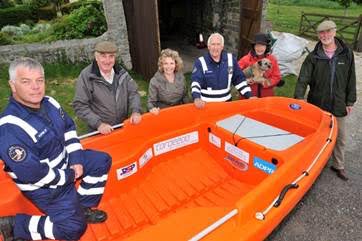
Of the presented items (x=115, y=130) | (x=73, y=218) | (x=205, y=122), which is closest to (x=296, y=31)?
(x=205, y=122)

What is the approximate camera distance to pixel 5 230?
8.14 ft

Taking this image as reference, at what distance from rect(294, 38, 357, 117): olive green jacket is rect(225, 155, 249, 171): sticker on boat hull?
4.50ft

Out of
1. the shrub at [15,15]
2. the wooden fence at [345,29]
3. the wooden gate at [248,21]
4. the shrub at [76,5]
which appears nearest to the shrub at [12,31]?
the shrub at [15,15]

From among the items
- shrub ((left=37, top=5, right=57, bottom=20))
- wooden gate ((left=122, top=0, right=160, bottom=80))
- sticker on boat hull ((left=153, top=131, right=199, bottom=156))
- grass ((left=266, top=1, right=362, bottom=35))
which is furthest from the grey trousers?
grass ((left=266, top=1, right=362, bottom=35))

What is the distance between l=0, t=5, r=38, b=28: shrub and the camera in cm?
1125

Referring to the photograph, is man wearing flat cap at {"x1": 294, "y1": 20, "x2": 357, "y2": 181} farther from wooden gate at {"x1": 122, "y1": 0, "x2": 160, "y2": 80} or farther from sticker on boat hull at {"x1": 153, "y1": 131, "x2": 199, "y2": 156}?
wooden gate at {"x1": 122, "y1": 0, "x2": 160, "y2": 80}

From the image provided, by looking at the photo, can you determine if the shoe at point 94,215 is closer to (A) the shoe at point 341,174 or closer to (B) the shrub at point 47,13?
(A) the shoe at point 341,174

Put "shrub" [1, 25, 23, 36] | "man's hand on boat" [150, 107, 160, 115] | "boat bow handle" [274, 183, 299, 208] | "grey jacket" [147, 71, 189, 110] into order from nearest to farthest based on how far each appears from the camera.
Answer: "boat bow handle" [274, 183, 299, 208] → "man's hand on boat" [150, 107, 160, 115] → "grey jacket" [147, 71, 189, 110] → "shrub" [1, 25, 23, 36]

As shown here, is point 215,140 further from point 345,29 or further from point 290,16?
point 290,16

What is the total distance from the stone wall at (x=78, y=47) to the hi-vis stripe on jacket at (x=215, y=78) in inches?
166

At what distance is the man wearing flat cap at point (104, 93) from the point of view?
367cm

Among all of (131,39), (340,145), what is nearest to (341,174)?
(340,145)

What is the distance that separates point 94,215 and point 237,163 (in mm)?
1866

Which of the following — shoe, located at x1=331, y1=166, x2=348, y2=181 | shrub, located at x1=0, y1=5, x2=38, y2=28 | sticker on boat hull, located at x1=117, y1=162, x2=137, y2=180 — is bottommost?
shoe, located at x1=331, y1=166, x2=348, y2=181
